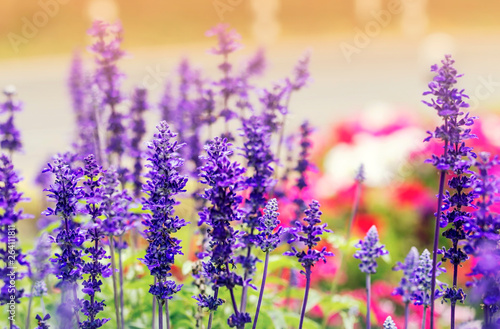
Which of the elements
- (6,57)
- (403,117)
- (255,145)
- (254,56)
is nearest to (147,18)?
(6,57)

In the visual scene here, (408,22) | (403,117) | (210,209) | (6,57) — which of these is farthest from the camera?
(408,22)

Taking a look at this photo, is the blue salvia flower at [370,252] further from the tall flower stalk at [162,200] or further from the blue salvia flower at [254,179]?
the tall flower stalk at [162,200]

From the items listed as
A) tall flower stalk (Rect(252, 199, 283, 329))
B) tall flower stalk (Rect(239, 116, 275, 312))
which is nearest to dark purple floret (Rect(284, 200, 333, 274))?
tall flower stalk (Rect(252, 199, 283, 329))

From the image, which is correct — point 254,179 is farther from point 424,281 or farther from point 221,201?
point 424,281

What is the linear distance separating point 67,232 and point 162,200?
1.63ft

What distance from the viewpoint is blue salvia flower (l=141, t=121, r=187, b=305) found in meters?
2.99

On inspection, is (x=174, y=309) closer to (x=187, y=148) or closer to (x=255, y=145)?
(x=187, y=148)

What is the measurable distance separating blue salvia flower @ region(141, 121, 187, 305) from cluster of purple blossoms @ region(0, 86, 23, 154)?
1706 mm

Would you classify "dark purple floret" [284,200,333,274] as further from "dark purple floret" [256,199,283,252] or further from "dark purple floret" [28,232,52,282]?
"dark purple floret" [28,232,52,282]

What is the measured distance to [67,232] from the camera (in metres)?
3.12

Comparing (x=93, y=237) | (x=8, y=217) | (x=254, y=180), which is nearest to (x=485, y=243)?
(x=254, y=180)

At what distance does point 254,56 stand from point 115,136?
1.25 m

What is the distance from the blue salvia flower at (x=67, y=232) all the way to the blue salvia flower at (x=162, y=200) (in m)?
0.34

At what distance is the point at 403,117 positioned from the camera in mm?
9898
